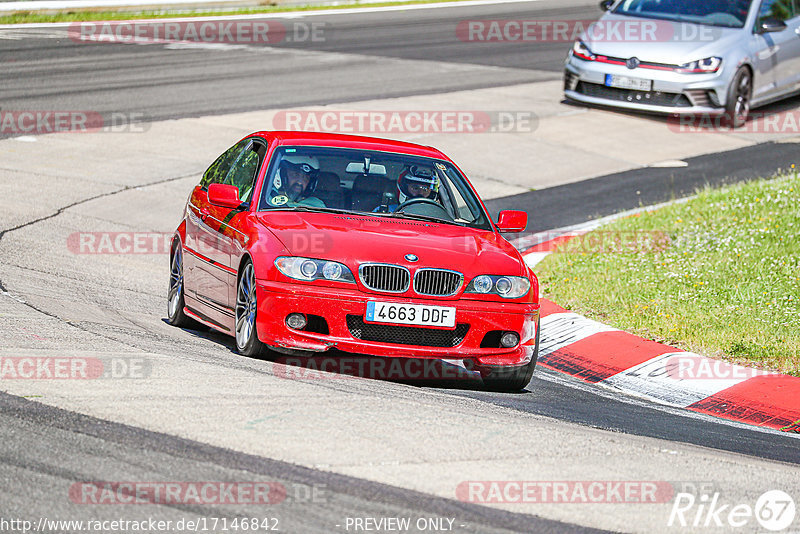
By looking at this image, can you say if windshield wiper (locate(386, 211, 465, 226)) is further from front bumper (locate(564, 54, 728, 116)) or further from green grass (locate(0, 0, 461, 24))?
green grass (locate(0, 0, 461, 24))

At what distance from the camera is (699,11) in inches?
752

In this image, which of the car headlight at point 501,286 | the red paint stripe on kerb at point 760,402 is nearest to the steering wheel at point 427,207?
the car headlight at point 501,286

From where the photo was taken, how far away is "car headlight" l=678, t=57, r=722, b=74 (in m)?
17.9

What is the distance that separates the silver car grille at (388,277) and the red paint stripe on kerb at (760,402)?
2.07 metres

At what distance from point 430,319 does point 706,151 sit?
1110 cm

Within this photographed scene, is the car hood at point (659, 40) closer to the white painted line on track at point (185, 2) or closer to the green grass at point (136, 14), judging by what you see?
the white painted line on track at point (185, 2)

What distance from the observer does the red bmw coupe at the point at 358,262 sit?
732 cm

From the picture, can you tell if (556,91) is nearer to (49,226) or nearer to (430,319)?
(49,226)

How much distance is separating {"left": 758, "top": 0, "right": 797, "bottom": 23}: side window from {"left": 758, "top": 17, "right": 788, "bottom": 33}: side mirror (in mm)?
77

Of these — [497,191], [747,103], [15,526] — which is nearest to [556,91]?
[747,103]

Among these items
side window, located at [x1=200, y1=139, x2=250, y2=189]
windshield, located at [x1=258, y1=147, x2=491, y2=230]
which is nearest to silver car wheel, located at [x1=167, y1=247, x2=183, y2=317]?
side window, located at [x1=200, y1=139, x2=250, y2=189]

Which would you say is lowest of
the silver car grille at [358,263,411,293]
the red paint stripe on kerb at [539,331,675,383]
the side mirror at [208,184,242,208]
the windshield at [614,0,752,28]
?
the red paint stripe on kerb at [539,331,675,383]

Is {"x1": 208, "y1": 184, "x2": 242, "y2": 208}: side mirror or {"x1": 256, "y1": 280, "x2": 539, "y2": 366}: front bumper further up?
{"x1": 208, "y1": 184, "x2": 242, "y2": 208}: side mirror

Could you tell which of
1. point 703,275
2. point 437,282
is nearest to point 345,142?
point 437,282
